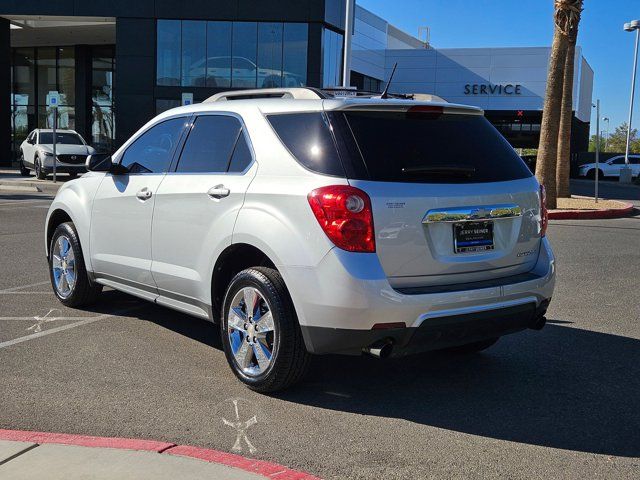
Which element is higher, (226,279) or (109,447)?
(226,279)

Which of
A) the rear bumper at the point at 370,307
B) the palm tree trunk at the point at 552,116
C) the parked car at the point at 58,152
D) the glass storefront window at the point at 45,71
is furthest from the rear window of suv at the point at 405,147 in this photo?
the glass storefront window at the point at 45,71

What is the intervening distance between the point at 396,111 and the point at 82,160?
23.4 meters

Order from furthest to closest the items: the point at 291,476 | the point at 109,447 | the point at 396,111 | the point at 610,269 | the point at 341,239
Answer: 1. the point at 610,269
2. the point at 396,111
3. the point at 341,239
4. the point at 109,447
5. the point at 291,476

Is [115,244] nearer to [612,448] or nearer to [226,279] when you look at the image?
[226,279]

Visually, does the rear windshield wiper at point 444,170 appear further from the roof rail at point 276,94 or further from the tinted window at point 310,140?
the roof rail at point 276,94

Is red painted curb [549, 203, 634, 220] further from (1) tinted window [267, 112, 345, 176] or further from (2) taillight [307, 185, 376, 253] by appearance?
(2) taillight [307, 185, 376, 253]

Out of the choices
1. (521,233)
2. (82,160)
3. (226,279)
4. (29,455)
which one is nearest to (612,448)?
(521,233)

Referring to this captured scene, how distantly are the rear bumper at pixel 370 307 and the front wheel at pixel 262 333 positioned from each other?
0.43ft

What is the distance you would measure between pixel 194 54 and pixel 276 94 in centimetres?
3101

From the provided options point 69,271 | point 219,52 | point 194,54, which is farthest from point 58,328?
point 194,54

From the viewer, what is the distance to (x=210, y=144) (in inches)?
200

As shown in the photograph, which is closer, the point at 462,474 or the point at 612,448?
the point at 462,474

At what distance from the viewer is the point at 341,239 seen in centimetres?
392

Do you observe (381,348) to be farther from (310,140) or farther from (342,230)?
(310,140)
